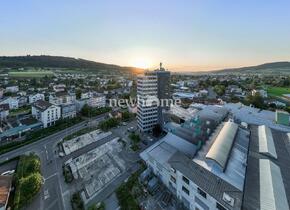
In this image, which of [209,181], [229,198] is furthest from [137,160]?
[229,198]

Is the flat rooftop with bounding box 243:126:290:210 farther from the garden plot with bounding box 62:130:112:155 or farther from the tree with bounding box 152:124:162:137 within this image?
the garden plot with bounding box 62:130:112:155

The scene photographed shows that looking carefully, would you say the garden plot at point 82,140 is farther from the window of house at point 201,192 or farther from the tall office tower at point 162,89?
the window of house at point 201,192

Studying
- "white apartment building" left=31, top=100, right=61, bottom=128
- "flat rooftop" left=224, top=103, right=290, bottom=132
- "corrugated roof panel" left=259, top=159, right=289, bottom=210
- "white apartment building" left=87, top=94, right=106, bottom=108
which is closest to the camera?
"corrugated roof panel" left=259, top=159, right=289, bottom=210

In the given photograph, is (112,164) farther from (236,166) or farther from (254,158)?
(254,158)

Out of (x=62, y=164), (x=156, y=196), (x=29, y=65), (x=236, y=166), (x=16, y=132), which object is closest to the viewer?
(x=236, y=166)

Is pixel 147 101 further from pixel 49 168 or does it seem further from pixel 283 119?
pixel 283 119

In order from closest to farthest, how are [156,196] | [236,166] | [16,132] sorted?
[236,166] → [156,196] → [16,132]

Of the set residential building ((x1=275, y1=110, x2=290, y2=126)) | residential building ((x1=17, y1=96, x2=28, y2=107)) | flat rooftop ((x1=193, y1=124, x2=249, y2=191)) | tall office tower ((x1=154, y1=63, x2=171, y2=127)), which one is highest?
tall office tower ((x1=154, y1=63, x2=171, y2=127))

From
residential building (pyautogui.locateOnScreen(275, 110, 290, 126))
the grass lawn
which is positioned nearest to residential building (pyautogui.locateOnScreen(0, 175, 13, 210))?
the grass lawn

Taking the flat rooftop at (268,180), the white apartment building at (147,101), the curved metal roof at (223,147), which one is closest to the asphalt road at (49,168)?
the white apartment building at (147,101)
